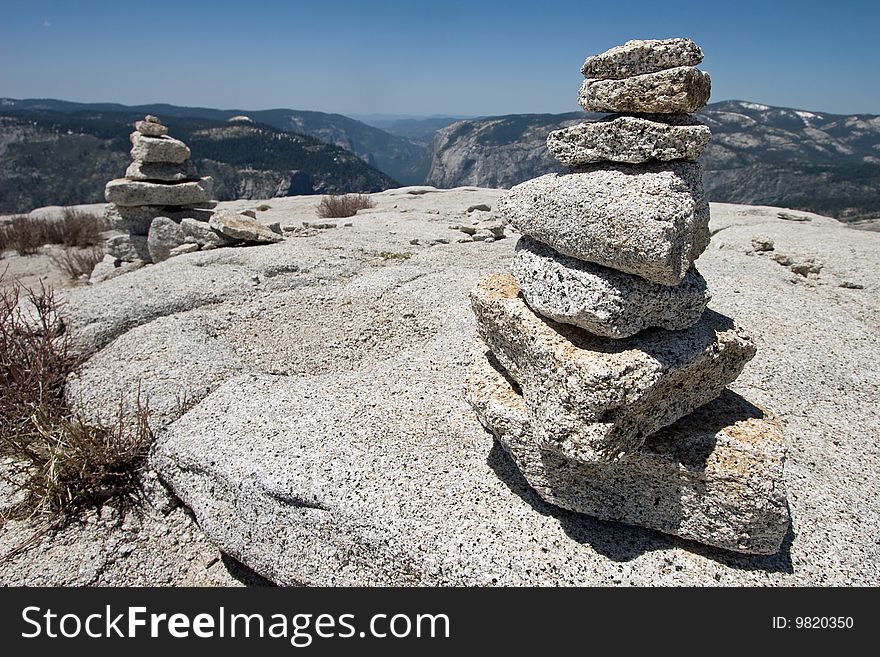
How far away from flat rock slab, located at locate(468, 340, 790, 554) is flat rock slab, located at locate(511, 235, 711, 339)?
72 cm

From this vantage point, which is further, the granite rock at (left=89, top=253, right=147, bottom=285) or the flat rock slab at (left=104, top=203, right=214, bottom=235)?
the flat rock slab at (left=104, top=203, right=214, bottom=235)

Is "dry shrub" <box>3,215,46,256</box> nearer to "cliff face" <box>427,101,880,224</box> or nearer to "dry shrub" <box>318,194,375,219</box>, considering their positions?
"dry shrub" <box>318,194,375,219</box>

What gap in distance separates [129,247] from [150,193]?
1482mm

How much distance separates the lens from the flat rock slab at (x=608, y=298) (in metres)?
2.72

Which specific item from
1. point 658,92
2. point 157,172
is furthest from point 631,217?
point 157,172

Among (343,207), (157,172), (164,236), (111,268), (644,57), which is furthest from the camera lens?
(343,207)

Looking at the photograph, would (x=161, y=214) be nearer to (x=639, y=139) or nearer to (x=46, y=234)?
(x=46, y=234)

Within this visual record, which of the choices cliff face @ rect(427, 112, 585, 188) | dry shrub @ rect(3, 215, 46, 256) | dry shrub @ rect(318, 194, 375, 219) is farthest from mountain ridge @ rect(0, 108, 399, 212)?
dry shrub @ rect(3, 215, 46, 256)

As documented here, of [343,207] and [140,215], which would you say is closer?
[140,215]

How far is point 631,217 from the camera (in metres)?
2.55

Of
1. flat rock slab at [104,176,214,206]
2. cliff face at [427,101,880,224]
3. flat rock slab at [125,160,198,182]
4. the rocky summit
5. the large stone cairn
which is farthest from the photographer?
cliff face at [427,101,880,224]

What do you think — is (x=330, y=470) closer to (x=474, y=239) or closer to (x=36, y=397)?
(x=36, y=397)

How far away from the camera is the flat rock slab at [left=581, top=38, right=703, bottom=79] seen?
259cm

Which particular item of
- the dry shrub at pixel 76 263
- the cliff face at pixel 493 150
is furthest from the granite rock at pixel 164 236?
the cliff face at pixel 493 150
